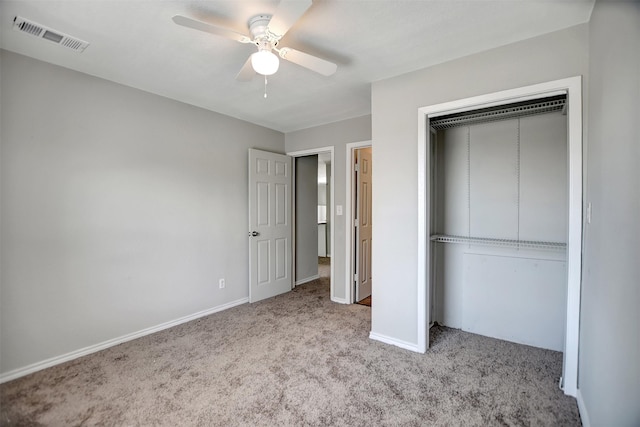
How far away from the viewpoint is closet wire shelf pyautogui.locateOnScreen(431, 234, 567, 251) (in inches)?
99.5

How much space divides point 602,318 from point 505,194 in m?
1.57

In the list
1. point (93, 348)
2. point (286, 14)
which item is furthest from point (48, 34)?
point (93, 348)

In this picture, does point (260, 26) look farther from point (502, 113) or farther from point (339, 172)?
point (339, 172)

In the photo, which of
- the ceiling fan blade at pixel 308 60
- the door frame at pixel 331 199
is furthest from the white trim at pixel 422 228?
the door frame at pixel 331 199

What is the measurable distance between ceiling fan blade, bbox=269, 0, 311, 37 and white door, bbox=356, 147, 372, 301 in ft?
7.80

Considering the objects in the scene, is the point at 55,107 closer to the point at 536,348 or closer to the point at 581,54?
the point at 581,54

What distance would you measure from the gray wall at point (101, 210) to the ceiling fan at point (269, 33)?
1573 millimetres

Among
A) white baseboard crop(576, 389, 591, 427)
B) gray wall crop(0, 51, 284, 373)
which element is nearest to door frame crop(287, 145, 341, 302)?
gray wall crop(0, 51, 284, 373)

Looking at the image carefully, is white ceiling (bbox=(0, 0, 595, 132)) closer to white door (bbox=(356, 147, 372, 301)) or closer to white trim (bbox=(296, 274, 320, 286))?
white door (bbox=(356, 147, 372, 301))

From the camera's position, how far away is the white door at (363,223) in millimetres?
3943

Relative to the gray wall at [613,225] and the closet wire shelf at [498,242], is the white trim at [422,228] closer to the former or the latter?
the closet wire shelf at [498,242]

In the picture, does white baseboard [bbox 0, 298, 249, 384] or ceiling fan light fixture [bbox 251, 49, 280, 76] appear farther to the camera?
white baseboard [bbox 0, 298, 249, 384]

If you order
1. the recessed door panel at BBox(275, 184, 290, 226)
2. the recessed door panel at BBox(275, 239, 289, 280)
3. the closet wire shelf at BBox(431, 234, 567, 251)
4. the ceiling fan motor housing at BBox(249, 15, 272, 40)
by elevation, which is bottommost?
the recessed door panel at BBox(275, 239, 289, 280)

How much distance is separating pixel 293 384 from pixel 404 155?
2010 mm
